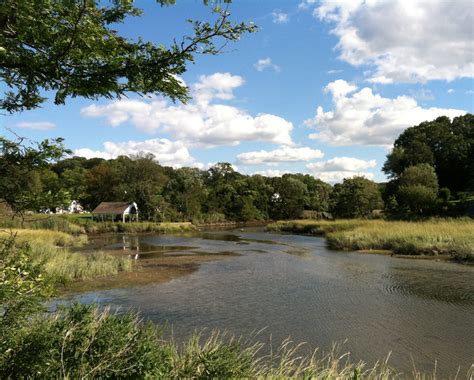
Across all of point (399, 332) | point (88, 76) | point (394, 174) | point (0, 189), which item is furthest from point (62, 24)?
point (394, 174)

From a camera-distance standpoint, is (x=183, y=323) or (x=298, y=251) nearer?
(x=183, y=323)

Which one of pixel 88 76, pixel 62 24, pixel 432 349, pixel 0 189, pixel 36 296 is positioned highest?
pixel 62 24

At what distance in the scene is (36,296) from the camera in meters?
4.20

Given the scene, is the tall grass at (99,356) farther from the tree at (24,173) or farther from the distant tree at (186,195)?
the distant tree at (186,195)

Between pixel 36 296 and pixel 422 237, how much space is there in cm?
2395

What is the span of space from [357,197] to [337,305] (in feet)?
114

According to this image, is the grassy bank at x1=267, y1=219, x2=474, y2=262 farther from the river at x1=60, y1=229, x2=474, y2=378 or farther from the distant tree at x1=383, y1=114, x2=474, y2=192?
the distant tree at x1=383, y1=114, x2=474, y2=192

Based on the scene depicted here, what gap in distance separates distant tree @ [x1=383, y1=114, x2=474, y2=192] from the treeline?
0.40 ft

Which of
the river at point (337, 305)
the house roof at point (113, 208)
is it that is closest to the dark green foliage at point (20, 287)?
the river at point (337, 305)

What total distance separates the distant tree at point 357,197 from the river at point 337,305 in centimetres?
2483

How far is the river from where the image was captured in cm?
887

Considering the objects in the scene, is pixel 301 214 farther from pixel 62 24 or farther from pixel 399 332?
pixel 62 24

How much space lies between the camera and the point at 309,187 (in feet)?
317

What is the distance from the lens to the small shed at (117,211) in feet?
195
